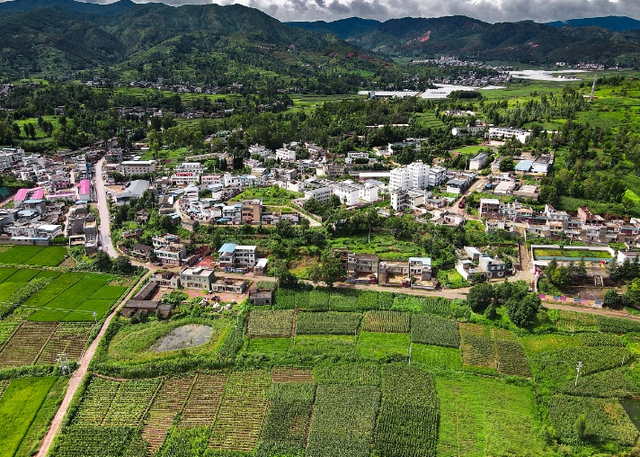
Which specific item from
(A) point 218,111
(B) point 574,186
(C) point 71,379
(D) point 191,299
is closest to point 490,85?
(A) point 218,111

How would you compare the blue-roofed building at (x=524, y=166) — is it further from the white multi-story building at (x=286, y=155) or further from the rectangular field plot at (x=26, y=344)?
the rectangular field plot at (x=26, y=344)

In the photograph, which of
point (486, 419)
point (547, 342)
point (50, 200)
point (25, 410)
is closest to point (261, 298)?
point (25, 410)

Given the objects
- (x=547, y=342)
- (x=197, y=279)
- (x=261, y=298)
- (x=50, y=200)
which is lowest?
(x=547, y=342)

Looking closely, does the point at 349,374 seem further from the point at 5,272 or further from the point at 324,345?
the point at 5,272

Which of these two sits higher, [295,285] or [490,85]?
[490,85]

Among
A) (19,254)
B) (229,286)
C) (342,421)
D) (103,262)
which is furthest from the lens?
(19,254)

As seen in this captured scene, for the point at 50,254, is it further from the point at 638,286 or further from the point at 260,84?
the point at 260,84

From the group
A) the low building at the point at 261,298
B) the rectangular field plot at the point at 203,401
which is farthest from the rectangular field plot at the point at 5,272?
the rectangular field plot at the point at 203,401
